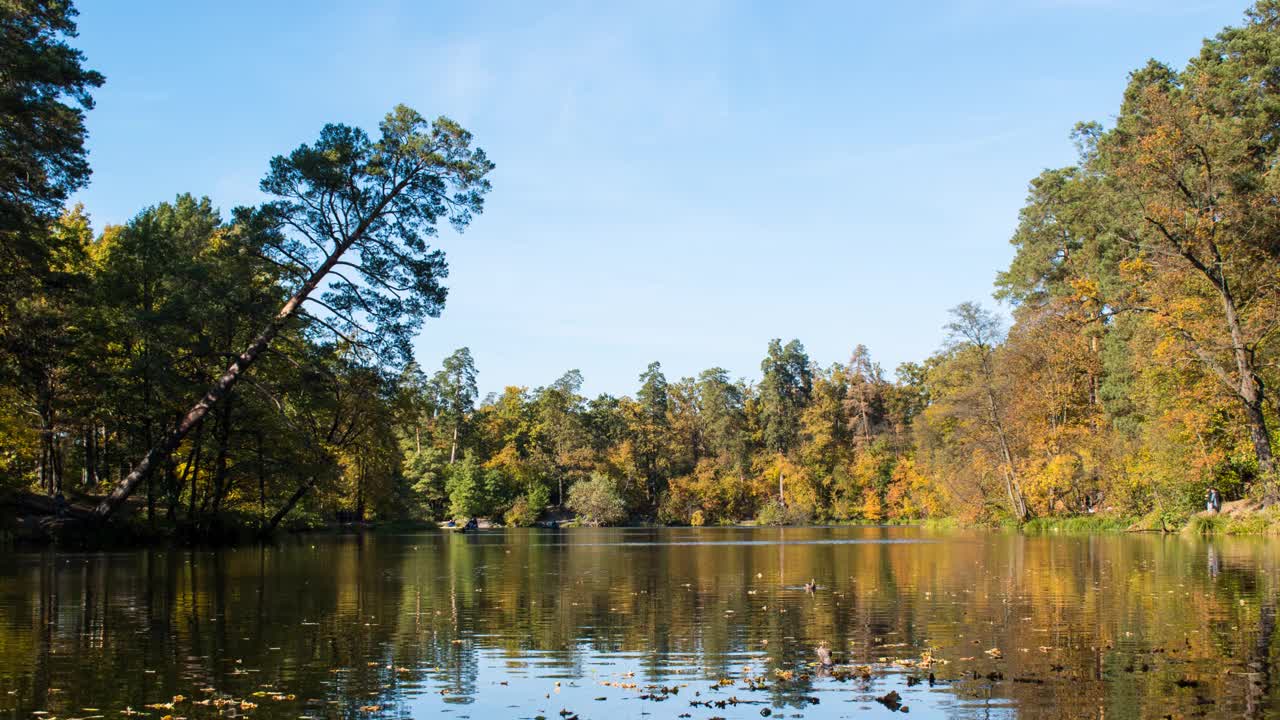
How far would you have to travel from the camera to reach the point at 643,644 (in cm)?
1251

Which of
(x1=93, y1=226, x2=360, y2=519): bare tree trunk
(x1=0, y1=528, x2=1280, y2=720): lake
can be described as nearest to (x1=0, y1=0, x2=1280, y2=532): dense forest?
(x1=93, y1=226, x2=360, y2=519): bare tree trunk

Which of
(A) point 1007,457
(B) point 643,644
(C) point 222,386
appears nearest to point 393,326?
→ (C) point 222,386

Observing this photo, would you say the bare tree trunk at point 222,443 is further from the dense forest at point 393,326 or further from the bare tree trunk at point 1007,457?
the bare tree trunk at point 1007,457

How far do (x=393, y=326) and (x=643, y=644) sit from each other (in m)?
24.4

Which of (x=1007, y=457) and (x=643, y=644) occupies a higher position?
(x=1007, y=457)

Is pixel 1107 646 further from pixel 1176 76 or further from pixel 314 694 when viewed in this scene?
pixel 1176 76

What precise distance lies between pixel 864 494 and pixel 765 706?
316ft

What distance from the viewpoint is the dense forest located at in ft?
107

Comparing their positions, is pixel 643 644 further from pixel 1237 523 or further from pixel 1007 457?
pixel 1007 457

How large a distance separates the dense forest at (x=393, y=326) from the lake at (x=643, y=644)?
501 inches

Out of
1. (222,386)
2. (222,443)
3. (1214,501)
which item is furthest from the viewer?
(1214,501)

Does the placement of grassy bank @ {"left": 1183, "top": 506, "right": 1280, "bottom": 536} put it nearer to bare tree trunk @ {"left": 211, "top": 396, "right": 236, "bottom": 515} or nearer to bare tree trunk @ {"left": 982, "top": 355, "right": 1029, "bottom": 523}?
bare tree trunk @ {"left": 982, "top": 355, "right": 1029, "bottom": 523}

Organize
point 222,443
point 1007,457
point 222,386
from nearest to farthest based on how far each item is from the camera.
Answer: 1. point 222,386
2. point 222,443
3. point 1007,457

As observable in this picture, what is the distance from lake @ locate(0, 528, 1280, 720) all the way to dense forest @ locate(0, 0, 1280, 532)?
1272 centimetres
